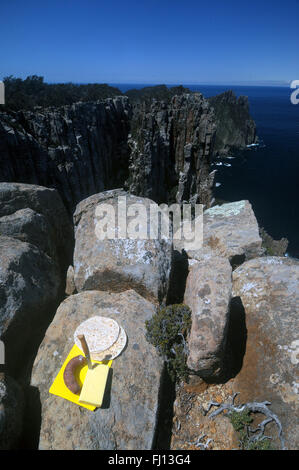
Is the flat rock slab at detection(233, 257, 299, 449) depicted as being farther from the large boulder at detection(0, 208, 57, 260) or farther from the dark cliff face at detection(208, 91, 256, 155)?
the dark cliff face at detection(208, 91, 256, 155)

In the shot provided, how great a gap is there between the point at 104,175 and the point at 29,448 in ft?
186

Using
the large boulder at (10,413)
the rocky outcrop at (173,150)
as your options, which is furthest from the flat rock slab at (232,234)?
the rocky outcrop at (173,150)

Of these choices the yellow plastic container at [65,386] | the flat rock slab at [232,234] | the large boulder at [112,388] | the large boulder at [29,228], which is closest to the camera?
the large boulder at [112,388]

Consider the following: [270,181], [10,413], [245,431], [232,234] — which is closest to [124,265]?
[10,413]

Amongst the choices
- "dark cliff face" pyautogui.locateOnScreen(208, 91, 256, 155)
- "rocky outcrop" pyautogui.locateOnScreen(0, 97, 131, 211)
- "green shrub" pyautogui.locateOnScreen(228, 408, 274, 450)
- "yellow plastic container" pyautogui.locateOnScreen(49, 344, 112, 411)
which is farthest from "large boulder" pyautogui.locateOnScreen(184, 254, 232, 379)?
"dark cliff face" pyautogui.locateOnScreen(208, 91, 256, 155)

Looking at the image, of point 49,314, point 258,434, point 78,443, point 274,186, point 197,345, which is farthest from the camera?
point 274,186

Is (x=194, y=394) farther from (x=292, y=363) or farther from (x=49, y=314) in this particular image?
(x=49, y=314)

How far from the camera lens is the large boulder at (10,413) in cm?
370

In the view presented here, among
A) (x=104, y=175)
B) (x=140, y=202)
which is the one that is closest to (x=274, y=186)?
(x=104, y=175)

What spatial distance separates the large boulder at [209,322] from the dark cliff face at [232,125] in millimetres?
133532

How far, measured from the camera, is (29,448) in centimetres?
400

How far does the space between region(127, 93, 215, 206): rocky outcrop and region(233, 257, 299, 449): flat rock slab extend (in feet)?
160

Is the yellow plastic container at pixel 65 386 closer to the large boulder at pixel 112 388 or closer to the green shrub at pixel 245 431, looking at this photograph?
the large boulder at pixel 112 388

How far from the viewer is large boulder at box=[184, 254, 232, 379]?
4.52 meters
